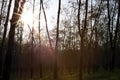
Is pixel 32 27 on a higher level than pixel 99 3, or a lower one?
lower

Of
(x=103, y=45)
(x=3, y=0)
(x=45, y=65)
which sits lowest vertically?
(x=45, y=65)

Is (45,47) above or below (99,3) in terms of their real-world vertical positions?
below

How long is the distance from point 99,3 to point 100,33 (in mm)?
13367

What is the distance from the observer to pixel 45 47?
75.3 metres

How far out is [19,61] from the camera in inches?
2665

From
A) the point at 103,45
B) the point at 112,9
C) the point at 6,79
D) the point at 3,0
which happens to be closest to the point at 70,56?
the point at 103,45

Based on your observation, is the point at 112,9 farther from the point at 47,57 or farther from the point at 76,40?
the point at 47,57

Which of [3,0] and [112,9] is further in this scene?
[112,9]

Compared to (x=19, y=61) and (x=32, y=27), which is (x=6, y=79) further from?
(x=19, y=61)

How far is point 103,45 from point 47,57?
16980 mm

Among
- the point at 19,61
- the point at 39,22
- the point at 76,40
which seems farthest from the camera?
the point at 19,61

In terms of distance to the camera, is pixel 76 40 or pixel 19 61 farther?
pixel 19 61

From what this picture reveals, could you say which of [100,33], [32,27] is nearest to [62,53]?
[100,33]

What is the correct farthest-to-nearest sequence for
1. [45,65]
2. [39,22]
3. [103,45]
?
[45,65], [103,45], [39,22]
